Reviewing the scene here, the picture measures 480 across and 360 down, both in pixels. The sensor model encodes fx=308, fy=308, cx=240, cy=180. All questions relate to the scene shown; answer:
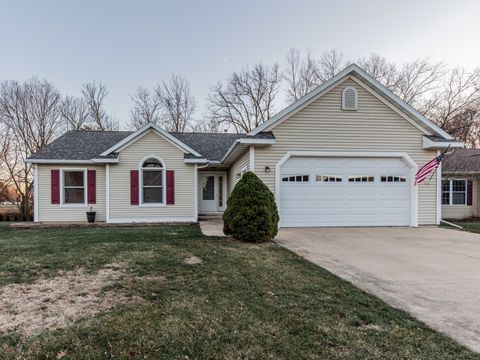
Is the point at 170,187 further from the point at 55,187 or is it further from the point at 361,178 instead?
the point at 361,178

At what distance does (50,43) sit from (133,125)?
12.2m

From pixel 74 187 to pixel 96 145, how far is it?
8.04 feet

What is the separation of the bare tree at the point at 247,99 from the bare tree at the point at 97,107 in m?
9.10

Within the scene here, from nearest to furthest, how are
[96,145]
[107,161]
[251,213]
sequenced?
[251,213] < [107,161] < [96,145]

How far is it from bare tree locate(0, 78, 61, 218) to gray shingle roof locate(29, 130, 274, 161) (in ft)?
29.3

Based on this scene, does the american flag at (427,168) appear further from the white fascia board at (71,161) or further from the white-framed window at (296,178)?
the white fascia board at (71,161)

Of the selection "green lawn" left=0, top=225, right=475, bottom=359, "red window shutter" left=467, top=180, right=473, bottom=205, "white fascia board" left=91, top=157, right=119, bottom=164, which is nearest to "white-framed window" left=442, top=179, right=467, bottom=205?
"red window shutter" left=467, top=180, right=473, bottom=205

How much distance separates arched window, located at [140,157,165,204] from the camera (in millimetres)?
12814

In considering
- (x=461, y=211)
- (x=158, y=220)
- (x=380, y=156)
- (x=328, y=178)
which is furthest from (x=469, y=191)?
(x=158, y=220)

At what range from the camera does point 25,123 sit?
74.5 ft

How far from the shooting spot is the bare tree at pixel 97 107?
87.7 feet

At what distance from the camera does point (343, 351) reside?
8.56 feet

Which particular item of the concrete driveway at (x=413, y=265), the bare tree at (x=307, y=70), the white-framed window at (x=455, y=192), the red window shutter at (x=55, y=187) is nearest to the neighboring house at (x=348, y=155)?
the concrete driveway at (x=413, y=265)

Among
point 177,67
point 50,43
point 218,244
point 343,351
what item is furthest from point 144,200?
point 177,67
